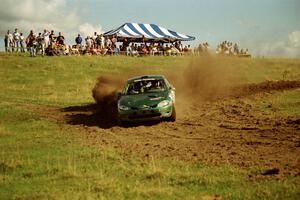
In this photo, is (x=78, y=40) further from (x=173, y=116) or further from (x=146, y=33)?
(x=173, y=116)

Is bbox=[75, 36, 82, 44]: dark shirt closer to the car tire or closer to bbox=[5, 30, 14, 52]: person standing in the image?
bbox=[5, 30, 14, 52]: person standing

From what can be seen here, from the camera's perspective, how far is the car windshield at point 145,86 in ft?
51.6

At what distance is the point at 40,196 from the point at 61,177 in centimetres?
120

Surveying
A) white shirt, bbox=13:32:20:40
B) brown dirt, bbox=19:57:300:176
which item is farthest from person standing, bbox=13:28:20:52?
brown dirt, bbox=19:57:300:176

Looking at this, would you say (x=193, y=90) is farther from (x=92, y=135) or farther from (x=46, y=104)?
(x=92, y=135)

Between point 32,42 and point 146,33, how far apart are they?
1309cm

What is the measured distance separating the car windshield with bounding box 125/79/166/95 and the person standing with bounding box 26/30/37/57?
1918 cm

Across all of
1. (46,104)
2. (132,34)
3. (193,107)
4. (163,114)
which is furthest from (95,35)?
(163,114)

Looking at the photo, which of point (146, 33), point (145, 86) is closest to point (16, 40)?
point (146, 33)

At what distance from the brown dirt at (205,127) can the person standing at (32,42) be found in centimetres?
1279

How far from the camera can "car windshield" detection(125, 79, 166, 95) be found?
15727 mm

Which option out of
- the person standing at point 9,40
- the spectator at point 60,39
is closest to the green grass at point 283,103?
the spectator at point 60,39

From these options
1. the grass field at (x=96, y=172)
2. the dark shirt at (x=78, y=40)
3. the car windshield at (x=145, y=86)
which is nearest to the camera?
the grass field at (x=96, y=172)

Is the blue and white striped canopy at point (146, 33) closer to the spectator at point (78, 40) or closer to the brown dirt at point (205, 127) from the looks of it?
the spectator at point (78, 40)
